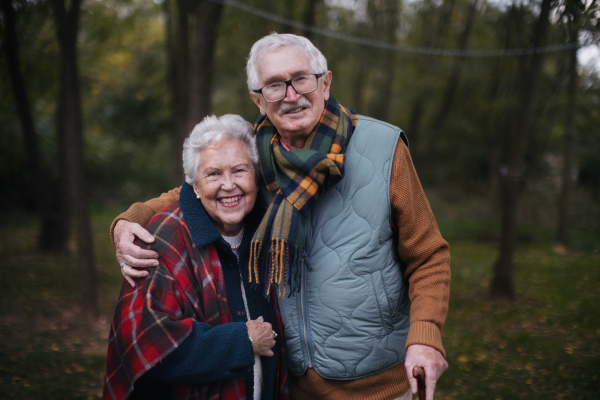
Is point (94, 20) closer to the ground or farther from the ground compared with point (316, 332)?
farther from the ground

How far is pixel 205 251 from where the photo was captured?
1.91 metres

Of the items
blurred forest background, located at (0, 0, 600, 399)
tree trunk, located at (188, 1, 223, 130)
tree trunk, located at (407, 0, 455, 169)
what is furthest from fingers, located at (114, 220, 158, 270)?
tree trunk, located at (407, 0, 455, 169)

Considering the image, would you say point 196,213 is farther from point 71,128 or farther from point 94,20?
point 94,20

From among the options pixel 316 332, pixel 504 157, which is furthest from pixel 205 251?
pixel 504 157

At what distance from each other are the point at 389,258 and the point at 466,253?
9783 mm

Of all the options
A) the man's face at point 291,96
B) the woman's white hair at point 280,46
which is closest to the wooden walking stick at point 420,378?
the man's face at point 291,96

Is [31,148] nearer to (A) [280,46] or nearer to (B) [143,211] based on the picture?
(B) [143,211]

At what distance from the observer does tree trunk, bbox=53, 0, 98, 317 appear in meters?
5.39

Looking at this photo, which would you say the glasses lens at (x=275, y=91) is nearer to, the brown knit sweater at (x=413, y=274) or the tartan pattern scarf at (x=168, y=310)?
the brown knit sweater at (x=413, y=274)

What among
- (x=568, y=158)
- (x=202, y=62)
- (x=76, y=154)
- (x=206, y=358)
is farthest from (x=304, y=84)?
(x=568, y=158)

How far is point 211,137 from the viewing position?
6.41 ft

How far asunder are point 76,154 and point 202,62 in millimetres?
1870

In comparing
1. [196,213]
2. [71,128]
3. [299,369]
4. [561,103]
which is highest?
[561,103]

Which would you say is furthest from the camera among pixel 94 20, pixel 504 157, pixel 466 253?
pixel 504 157
